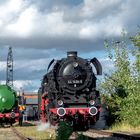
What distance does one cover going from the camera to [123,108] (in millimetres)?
26828

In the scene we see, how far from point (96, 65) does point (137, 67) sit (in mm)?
2279

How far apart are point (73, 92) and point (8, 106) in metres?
7.85

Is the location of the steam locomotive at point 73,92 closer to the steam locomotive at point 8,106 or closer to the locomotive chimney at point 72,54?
the locomotive chimney at point 72,54

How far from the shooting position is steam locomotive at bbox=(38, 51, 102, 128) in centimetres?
2414

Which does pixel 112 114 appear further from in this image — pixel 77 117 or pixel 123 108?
pixel 77 117

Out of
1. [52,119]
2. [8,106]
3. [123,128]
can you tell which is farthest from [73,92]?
[8,106]

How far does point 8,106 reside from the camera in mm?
31219

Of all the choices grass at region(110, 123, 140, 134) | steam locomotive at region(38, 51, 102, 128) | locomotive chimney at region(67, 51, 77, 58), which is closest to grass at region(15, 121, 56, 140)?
steam locomotive at region(38, 51, 102, 128)

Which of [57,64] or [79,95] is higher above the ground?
[57,64]

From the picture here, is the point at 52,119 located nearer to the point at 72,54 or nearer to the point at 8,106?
the point at 72,54

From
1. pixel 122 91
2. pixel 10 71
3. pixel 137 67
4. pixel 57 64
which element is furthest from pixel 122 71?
pixel 10 71

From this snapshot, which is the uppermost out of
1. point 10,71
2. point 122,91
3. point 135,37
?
point 10,71

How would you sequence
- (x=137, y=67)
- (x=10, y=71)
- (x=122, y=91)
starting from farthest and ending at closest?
1. (x=10, y=71)
2. (x=122, y=91)
3. (x=137, y=67)

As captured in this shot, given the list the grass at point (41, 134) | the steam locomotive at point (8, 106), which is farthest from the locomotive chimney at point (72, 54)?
the steam locomotive at point (8, 106)
